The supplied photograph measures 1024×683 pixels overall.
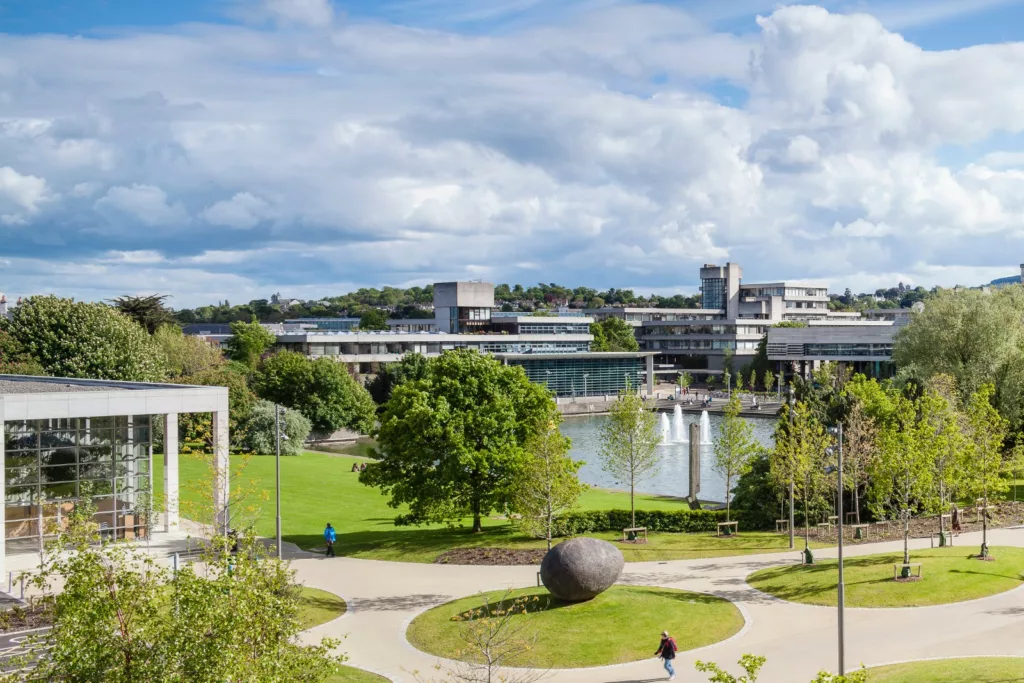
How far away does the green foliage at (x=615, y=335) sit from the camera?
151125mm

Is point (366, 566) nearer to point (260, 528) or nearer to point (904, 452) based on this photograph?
point (260, 528)

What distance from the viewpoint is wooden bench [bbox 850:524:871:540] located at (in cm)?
3903

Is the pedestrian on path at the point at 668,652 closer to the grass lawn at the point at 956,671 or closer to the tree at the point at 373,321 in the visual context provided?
the grass lawn at the point at 956,671

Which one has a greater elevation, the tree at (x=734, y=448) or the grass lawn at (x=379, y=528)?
the tree at (x=734, y=448)

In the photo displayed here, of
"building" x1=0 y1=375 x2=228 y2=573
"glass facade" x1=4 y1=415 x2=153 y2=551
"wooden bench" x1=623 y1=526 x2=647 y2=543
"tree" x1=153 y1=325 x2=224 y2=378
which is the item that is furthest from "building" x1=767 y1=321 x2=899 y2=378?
"glass facade" x1=4 y1=415 x2=153 y2=551

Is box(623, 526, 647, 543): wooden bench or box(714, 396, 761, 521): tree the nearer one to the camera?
box(623, 526, 647, 543): wooden bench

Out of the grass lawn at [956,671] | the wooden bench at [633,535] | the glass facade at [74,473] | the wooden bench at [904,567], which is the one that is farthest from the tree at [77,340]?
the grass lawn at [956,671]

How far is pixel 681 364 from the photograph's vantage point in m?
168

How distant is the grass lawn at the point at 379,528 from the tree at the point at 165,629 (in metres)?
18.3

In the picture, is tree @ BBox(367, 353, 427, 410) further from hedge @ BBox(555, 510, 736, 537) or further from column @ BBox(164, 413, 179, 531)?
column @ BBox(164, 413, 179, 531)

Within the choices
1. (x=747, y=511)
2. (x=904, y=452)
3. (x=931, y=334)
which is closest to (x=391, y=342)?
(x=931, y=334)

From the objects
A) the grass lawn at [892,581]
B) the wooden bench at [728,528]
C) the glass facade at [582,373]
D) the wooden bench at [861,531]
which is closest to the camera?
the grass lawn at [892,581]

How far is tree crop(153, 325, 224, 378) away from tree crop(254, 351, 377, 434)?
4.82 metres

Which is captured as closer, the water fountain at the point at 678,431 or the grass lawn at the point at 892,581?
the grass lawn at the point at 892,581
